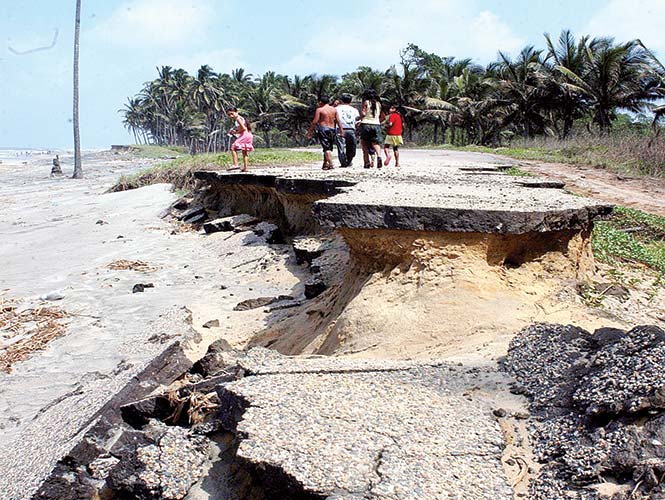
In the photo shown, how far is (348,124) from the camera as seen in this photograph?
38.9 ft

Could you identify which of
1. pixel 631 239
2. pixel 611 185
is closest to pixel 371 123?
pixel 631 239

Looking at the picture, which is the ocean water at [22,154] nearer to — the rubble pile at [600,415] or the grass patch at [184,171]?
the grass patch at [184,171]

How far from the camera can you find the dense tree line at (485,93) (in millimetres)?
32406

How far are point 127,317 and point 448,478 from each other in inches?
244

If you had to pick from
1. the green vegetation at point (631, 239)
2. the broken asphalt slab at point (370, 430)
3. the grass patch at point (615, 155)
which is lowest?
the broken asphalt slab at point (370, 430)

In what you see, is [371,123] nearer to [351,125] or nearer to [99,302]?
[351,125]

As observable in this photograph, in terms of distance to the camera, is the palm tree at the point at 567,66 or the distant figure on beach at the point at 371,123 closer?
the distant figure on beach at the point at 371,123

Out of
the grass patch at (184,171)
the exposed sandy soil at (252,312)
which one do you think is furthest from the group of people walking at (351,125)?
the grass patch at (184,171)

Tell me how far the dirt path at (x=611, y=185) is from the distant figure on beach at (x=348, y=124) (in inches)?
176

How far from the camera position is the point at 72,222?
16594 millimetres

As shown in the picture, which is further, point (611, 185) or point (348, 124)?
point (611, 185)

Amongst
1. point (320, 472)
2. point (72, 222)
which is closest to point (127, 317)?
point (320, 472)

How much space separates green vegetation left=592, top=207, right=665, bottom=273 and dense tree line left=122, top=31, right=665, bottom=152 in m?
11.2

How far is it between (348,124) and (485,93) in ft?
105
